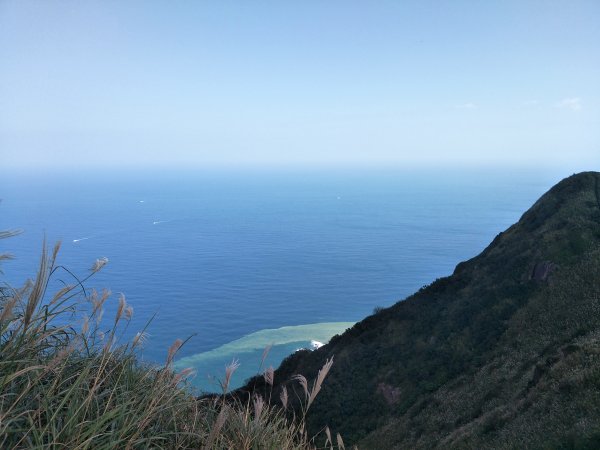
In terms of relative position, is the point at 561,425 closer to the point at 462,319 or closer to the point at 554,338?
the point at 554,338

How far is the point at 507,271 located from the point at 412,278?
3001 inches

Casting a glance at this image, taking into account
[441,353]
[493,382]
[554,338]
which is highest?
[554,338]

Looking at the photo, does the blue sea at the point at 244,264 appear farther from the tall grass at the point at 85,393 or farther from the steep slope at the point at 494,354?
the tall grass at the point at 85,393

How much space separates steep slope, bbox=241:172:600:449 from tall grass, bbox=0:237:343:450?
7.46m

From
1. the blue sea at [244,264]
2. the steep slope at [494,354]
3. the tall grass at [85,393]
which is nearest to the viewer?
the tall grass at [85,393]

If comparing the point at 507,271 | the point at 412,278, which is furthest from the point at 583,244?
the point at 412,278

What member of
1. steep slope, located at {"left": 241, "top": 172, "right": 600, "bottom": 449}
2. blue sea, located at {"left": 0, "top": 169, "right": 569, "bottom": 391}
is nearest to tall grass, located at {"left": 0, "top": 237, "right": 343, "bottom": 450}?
steep slope, located at {"left": 241, "top": 172, "right": 600, "bottom": 449}

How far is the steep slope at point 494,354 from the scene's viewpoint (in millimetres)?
11781

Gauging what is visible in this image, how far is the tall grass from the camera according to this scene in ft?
9.52

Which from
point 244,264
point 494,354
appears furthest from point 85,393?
point 244,264

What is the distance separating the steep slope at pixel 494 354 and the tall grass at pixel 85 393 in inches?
294

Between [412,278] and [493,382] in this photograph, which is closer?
[493,382]

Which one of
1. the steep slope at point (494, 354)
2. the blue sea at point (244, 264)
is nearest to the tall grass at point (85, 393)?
the steep slope at point (494, 354)

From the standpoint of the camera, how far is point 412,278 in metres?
104
